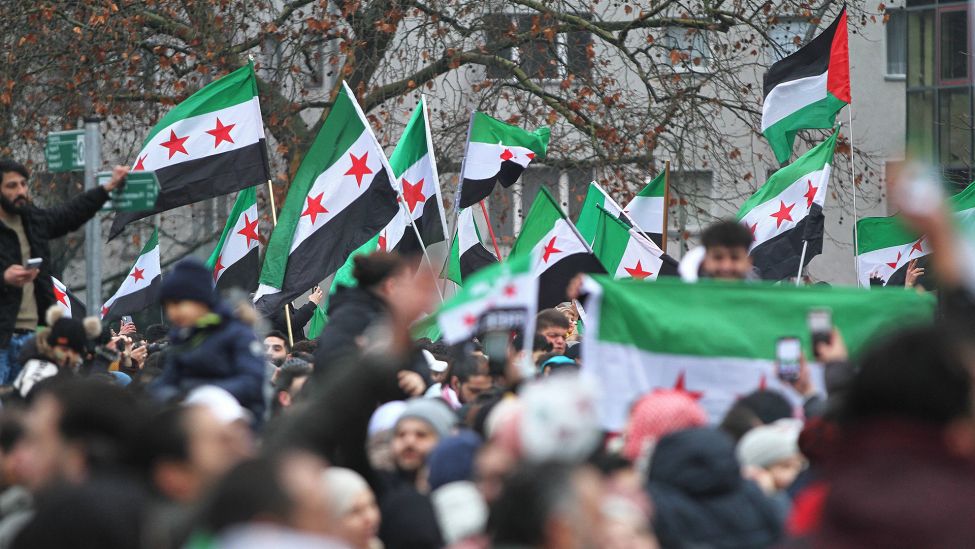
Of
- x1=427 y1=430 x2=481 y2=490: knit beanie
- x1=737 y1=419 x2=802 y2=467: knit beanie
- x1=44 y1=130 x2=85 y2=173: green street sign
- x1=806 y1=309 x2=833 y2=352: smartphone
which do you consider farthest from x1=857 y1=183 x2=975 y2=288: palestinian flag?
x1=427 y1=430 x2=481 y2=490: knit beanie

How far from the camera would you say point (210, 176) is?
10695 millimetres

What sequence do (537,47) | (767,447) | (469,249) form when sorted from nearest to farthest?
(767,447), (469,249), (537,47)

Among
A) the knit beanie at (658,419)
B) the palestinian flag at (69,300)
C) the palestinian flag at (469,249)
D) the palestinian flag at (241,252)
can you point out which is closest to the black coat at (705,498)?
the knit beanie at (658,419)

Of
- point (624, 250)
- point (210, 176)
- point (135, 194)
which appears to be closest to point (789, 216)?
point (624, 250)

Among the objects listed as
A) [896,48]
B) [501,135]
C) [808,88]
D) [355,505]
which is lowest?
[355,505]

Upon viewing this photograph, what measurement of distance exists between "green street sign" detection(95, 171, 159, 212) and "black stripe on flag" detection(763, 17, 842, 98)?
254 inches

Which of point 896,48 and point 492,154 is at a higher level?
point 896,48

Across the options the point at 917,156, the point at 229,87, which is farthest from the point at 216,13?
the point at 917,156

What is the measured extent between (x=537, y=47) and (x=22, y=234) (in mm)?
11247

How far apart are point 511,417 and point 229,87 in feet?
23.9

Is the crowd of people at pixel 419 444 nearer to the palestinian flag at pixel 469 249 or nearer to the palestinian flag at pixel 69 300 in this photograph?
the palestinian flag at pixel 69 300

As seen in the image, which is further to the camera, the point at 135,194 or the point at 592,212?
the point at 592,212

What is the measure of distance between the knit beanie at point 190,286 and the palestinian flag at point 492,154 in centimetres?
670

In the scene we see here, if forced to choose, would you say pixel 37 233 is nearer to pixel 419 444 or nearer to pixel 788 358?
pixel 419 444
